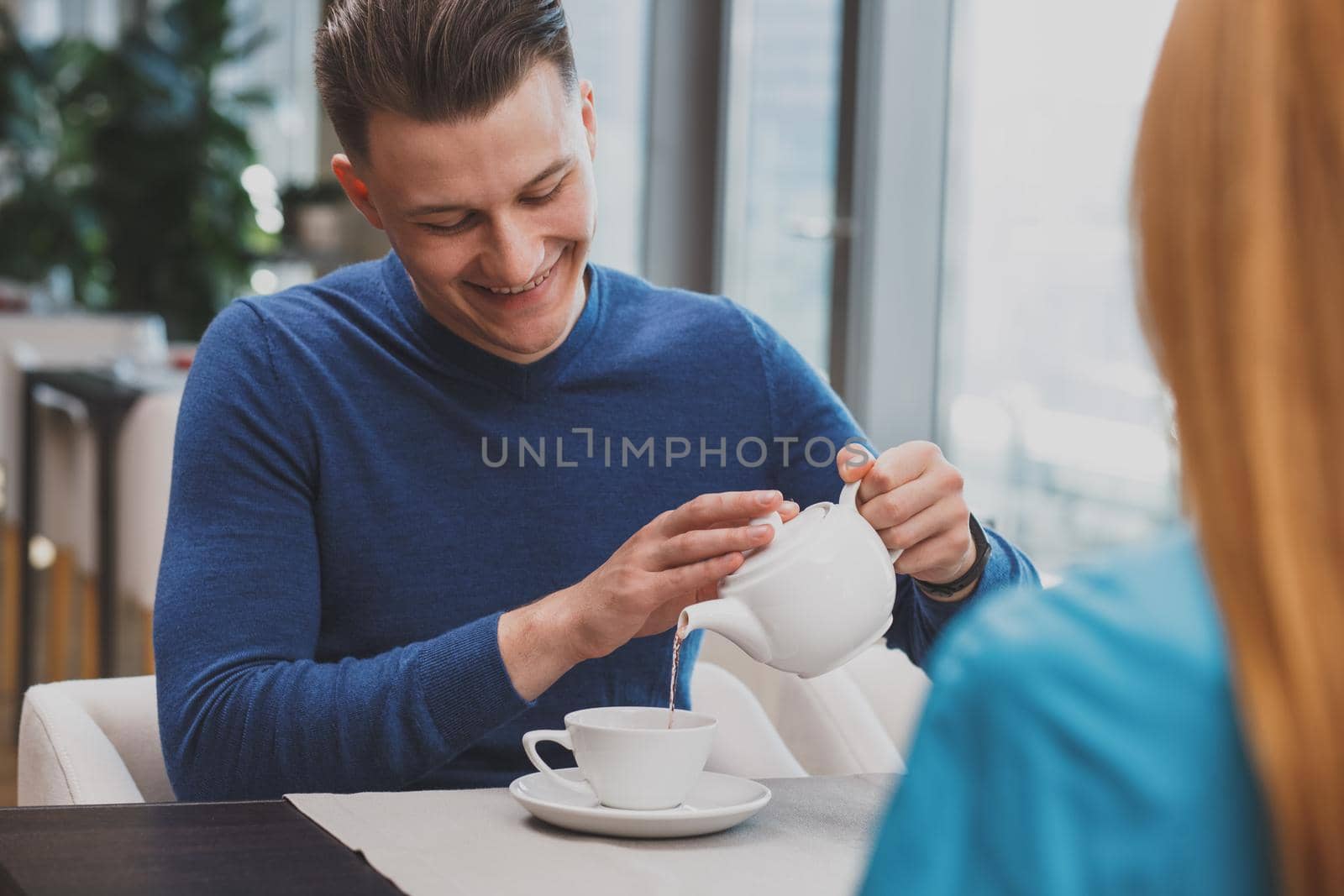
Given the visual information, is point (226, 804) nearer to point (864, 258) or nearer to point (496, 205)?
point (496, 205)

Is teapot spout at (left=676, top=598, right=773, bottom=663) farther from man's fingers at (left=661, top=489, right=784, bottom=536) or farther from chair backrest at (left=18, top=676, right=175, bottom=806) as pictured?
chair backrest at (left=18, top=676, right=175, bottom=806)

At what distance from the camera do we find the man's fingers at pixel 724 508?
0.95m

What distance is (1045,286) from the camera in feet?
8.86

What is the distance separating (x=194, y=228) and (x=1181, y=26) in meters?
6.63

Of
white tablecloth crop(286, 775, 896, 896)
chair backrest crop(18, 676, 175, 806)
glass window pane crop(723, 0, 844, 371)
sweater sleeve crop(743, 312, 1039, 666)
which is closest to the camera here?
white tablecloth crop(286, 775, 896, 896)

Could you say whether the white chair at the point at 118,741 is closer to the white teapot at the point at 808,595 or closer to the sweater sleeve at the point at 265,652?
the sweater sleeve at the point at 265,652

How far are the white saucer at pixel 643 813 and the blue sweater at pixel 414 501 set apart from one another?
5.4 inches

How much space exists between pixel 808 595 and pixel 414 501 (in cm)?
50

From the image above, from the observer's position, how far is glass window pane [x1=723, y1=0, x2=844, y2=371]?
308cm

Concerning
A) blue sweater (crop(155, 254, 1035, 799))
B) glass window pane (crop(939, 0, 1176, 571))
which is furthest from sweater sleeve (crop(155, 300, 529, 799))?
glass window pane (crop(939, 0, 1176, 571))

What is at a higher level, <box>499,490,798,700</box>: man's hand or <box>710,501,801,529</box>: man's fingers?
<box>710,501,801,529</box>: man's fingers

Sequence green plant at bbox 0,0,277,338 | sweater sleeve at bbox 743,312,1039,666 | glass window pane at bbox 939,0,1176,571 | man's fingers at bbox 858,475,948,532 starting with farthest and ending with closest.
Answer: green plant at bbox 0,0,277,338 → glass window pane at bbox 939,0,1176,571 → sweater sleeve at bbox 743,312,1039,666 → man's fingers at bbox 858,475,948,532

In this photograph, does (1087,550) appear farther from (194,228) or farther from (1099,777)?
(194,228)

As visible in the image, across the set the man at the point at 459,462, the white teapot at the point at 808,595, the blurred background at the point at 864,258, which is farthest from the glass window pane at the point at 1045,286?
the white teapot at the point at 808,595
